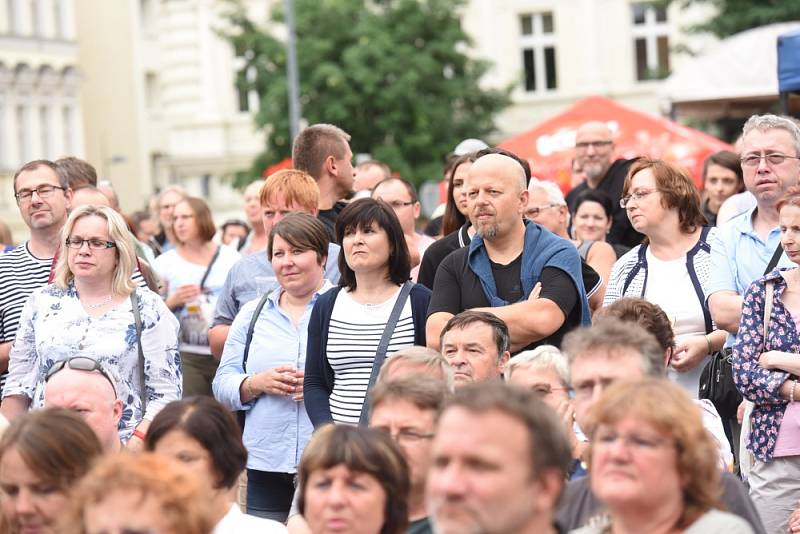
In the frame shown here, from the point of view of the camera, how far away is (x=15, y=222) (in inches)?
1811

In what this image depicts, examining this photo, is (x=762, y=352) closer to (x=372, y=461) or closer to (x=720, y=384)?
(x=720, y=384)

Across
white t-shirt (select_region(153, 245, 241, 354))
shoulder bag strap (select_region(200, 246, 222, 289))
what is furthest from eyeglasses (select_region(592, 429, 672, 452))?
shoulder bag strap (select_region(200, 246, 222, 289))

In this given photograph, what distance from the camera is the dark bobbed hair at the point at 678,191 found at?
8.55 meters

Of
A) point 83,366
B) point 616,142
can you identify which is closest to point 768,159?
point 83,366

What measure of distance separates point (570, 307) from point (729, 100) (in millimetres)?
11605

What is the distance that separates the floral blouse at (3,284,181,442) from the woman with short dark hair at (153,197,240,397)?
3116mm

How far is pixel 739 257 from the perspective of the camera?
819 centimetres

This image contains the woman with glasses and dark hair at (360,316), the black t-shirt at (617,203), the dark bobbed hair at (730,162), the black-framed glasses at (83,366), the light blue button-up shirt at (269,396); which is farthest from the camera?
the dark bobbed hair at (730,162)

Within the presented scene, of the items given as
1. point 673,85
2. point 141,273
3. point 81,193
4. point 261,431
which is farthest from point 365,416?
point 673,85

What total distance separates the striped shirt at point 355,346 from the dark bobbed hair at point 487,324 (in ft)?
2.22

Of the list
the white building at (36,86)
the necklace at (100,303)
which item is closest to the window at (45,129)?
the white building at (36,86)

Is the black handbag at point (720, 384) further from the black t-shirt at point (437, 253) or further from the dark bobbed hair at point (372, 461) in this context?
the dark bobbed hair at point (372, 461)

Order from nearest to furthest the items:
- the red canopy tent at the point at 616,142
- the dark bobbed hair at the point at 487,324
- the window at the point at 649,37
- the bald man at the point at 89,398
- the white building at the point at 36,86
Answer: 1. the bald man at the point at 89,398
2. the dark bobbed hair at the point at 487,324
3. the red canopy tent at the point at 616,142
4. the window at the point at 649,37
5. the white building at the point at 36,86

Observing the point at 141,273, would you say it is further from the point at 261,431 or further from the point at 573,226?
the point at 573,226
